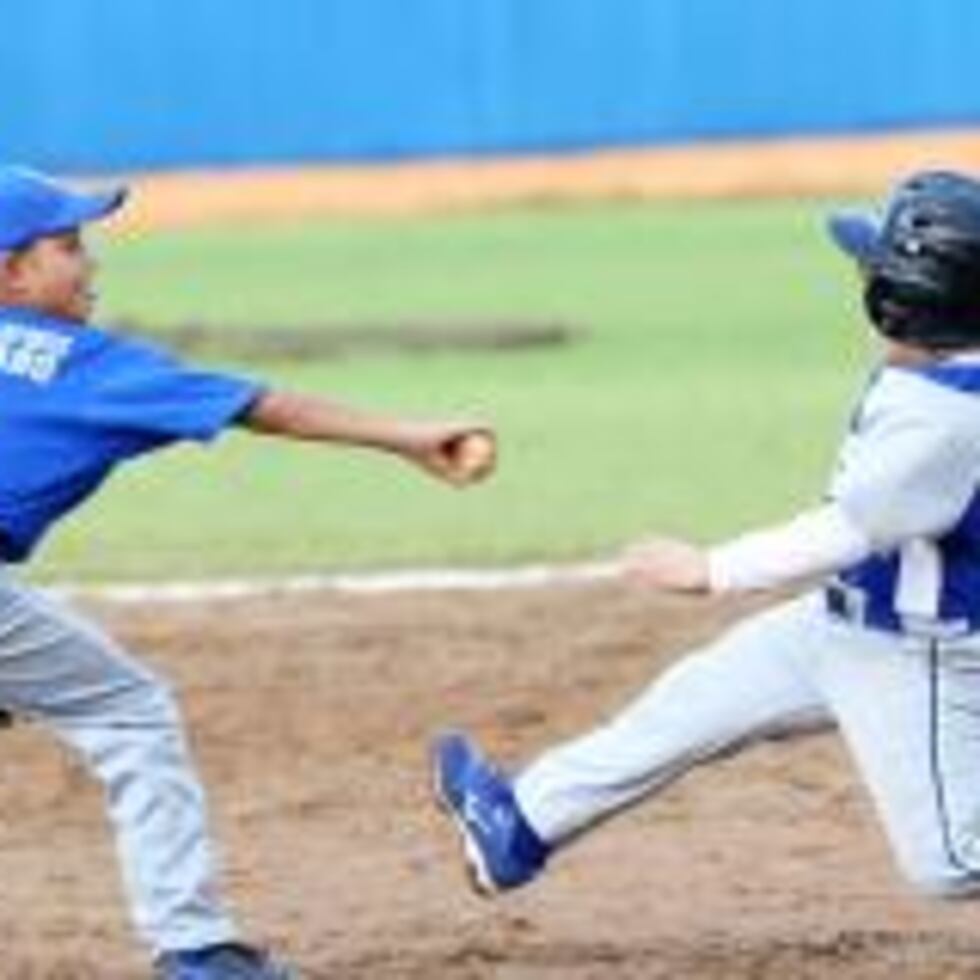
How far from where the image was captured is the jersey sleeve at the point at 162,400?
6.43 metres

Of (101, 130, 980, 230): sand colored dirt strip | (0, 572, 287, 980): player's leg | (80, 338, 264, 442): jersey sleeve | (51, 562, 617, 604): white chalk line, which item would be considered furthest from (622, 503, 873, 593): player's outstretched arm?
(101, 130, 980, 230): sand colored dirt strip

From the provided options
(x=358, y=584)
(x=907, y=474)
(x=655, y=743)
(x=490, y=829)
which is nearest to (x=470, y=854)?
(x=490, y=829)

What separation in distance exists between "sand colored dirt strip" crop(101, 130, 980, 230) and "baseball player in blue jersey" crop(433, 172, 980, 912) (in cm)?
1823

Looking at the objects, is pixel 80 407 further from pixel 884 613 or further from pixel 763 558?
pixel 884 613

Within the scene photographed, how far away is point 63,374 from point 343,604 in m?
4.76

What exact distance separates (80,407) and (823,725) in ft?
4.64

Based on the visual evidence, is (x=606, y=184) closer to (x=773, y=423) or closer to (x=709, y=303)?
(x=709, y=303)

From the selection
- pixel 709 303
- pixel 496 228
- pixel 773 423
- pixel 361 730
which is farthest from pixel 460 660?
pixel 496 228

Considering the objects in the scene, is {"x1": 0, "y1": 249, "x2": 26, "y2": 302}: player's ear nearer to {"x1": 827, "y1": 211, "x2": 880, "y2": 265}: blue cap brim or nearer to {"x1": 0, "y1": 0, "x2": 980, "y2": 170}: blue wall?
{"x1": 827, "y1": 211, "x2": 880, "y2": 265}: blue cap brim

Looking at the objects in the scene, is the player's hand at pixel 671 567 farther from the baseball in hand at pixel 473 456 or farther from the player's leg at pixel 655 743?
the player's leg at pixel 655 743

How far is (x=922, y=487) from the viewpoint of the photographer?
653 cm

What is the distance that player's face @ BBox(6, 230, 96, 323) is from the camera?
6695mm

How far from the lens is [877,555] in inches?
263

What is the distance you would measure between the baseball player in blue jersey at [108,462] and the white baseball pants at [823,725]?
67 centimetres
